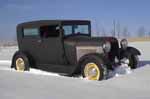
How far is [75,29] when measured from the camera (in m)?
10.3

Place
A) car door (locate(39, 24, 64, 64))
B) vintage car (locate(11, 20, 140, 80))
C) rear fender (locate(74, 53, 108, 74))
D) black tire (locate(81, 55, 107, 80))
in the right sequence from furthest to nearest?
car door (locate(39, 24, 64, 64)) → vintage car (locate(11, 20, 140, 80)) → rear fender (locate(74, 53, 108, 74)) → black tire (locate(81, 55, 107, 80))

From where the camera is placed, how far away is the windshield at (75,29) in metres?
9.94

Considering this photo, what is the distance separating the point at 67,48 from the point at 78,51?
402 mm

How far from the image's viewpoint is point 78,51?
9.35m

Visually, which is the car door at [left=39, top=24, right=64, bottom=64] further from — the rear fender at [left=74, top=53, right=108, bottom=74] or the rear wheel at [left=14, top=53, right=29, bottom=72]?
the rear fender at [left=74, top=53, right=108, bottom=74]

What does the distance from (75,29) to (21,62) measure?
2.11m

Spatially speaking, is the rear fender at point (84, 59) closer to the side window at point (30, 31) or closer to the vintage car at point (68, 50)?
the vintage car at point (68, 50)

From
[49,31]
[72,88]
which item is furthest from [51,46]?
[72,88]

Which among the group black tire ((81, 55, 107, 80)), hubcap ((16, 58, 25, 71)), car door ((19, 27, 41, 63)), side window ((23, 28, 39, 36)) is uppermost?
side window ((23, 28, 39, 36))

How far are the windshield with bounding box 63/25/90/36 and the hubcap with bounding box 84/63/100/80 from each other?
5.68 feet

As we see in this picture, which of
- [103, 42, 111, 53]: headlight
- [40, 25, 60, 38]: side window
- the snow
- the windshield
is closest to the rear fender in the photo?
[103, 42, 111, 53]: headlight

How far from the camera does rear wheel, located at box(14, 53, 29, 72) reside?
1036 centimetres

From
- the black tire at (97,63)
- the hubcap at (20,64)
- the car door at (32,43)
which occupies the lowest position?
the hubcap at (20,64)

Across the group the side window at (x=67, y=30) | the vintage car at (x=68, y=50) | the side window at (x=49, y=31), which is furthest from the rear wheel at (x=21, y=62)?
the side window at (x=67, y=30)
